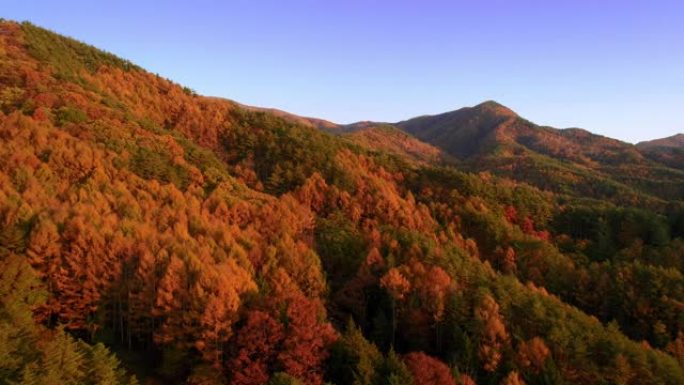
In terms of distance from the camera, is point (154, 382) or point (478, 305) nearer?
point (154, 382)

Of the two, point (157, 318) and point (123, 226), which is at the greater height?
point (123, 226)

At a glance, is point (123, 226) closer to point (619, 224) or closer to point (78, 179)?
point (78, 179)

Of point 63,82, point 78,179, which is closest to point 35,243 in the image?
point 78,179

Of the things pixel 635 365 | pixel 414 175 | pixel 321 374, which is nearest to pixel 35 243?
pixel 321 374

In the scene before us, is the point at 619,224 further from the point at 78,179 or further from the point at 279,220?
the point at 78,179

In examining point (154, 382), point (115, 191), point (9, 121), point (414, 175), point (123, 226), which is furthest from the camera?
point (414, 175)

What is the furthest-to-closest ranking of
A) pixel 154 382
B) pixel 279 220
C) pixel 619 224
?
pixel 619 224 → pixel 279 220 → pixel 154 382

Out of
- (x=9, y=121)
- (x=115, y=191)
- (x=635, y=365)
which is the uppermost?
(x=9, y=121)
